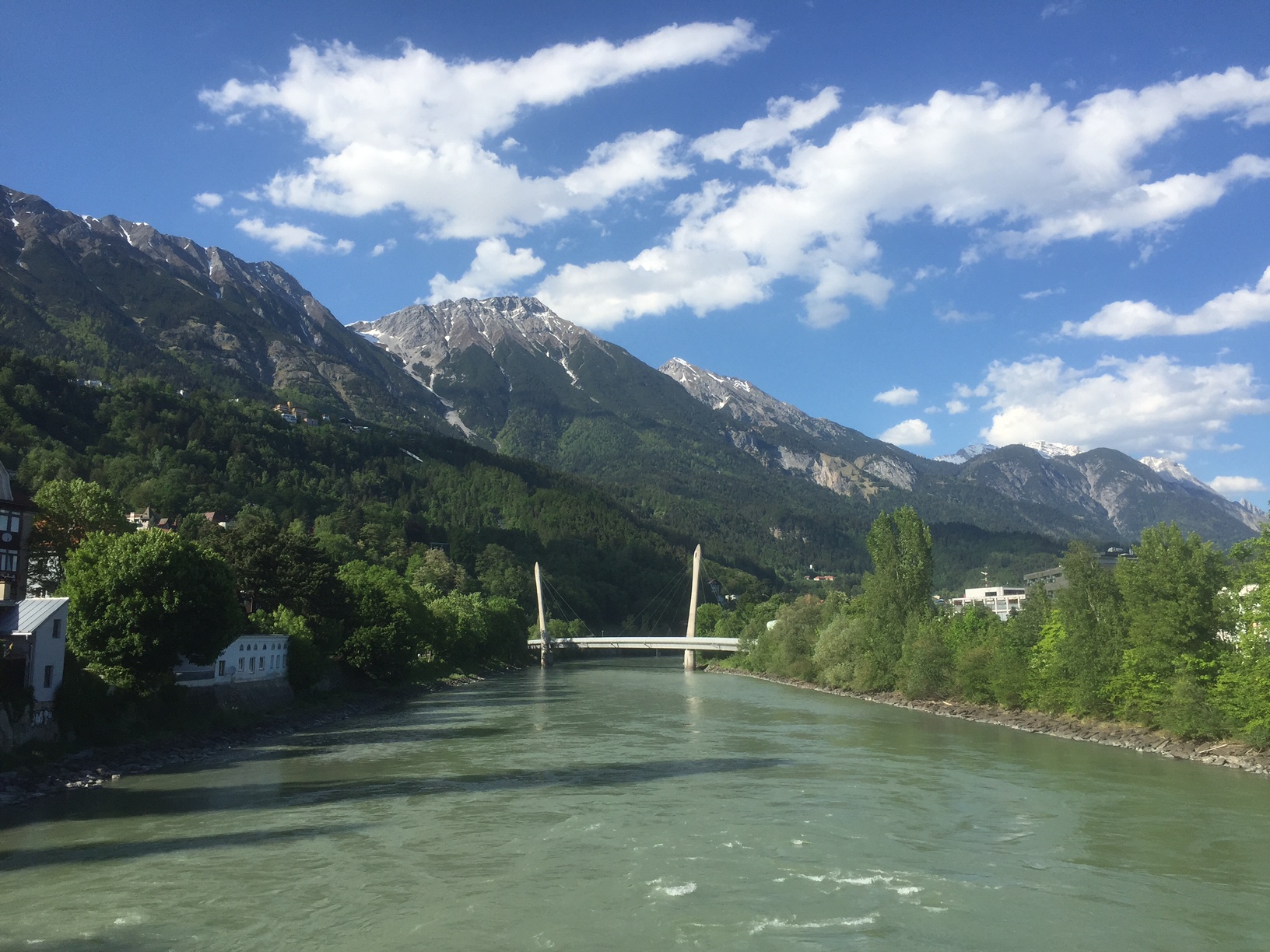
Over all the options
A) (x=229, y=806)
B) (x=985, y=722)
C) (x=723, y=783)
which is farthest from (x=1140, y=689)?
(x=229, y=806)

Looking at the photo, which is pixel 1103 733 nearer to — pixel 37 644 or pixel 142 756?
pixel 142 756

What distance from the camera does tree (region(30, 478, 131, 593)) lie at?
41.7m

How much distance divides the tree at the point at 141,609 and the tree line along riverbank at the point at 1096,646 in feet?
113

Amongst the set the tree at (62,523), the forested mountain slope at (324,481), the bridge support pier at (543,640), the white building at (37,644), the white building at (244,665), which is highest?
the forested mountain slope at (324,481)

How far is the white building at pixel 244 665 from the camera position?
36656 millimetres

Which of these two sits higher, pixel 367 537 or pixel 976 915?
pixel 367 537

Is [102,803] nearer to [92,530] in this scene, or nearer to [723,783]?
[723,783]

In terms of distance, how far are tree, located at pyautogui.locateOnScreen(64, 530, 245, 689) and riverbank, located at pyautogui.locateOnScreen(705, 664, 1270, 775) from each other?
33994mm

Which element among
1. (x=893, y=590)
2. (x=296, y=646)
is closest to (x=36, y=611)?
(x=296, y=646)

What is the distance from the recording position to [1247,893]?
15.1 m

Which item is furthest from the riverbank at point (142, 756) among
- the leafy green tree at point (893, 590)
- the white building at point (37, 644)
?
the leafy green tree at point (893, 590)

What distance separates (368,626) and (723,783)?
35.3 meters

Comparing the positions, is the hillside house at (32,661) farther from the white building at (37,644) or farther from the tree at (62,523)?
the tree at (62,523)

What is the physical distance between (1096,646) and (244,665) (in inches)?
1488
